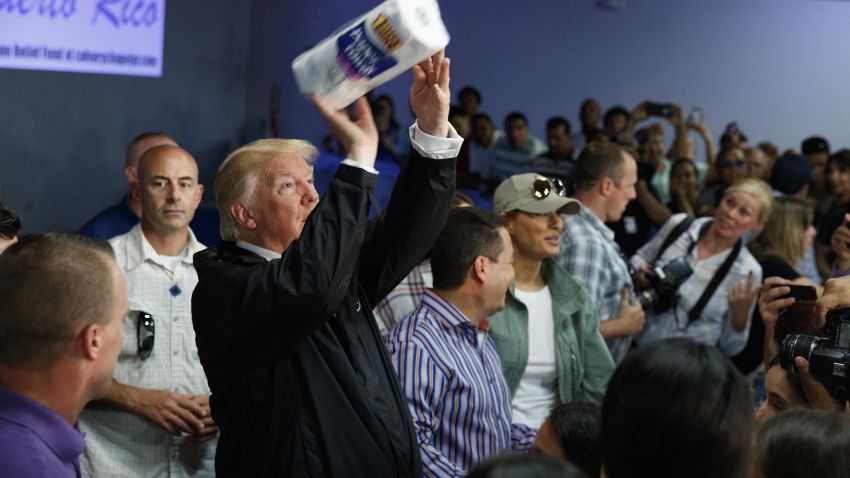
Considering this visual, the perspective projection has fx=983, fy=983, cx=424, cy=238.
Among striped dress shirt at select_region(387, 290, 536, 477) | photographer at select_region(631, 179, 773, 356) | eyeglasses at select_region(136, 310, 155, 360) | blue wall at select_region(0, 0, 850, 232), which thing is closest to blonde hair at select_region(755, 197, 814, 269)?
photographer at select_region(631, 179, 773, 356)

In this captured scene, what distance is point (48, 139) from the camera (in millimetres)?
5059

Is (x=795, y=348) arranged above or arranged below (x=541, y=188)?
below

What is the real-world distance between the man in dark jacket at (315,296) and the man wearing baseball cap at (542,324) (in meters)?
0.95

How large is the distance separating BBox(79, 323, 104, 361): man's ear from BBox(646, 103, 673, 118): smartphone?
678 cm

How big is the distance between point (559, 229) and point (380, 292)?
1.27m

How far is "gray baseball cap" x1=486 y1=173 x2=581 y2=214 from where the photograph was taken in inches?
123

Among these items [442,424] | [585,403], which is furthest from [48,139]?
[585,403]

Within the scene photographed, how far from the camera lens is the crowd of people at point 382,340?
1342 mm

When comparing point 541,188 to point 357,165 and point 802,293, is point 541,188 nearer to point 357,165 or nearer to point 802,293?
point 802,293

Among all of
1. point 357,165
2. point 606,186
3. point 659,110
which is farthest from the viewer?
point 659,110

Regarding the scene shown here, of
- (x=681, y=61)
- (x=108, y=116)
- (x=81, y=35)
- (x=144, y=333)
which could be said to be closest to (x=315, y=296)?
(x=144, y=333)

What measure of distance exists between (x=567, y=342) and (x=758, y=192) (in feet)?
5.41

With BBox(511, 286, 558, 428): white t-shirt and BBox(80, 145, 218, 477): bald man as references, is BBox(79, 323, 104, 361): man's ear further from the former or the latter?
BBox(511, 286, 558, 428): white t-shirt

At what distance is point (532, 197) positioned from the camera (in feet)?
10.3
